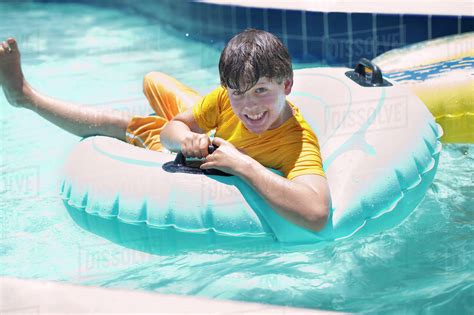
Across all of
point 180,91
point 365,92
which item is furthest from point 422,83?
point 180,91

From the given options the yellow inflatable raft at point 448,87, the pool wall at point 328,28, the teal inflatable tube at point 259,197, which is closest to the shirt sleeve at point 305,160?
the teal inflatable tube at point 259,197

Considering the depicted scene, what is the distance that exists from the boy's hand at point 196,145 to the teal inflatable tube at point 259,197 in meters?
0.09

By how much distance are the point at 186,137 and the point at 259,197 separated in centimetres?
39

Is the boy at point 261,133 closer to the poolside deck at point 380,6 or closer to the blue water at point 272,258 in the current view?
the blue water at point 272,258

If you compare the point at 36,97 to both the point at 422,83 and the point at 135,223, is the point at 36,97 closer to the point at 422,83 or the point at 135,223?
the point at 135,223

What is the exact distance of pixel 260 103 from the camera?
110 inches

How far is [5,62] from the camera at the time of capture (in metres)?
3.75

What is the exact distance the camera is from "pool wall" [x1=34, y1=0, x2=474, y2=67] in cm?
526

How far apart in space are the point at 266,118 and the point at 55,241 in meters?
1.06

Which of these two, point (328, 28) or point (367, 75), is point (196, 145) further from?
point (328, 28)

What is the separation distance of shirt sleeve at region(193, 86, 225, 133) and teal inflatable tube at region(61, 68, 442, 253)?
24 centimetres

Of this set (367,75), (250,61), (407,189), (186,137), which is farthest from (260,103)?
(367,75)

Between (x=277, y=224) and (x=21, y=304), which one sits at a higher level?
(x=21, y=304)

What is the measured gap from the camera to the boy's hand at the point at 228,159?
2.83 meters
